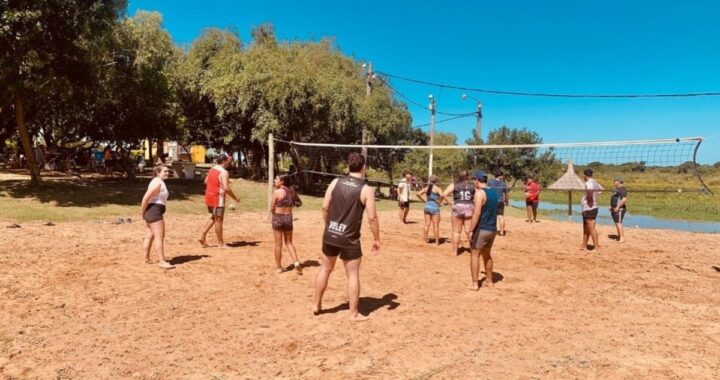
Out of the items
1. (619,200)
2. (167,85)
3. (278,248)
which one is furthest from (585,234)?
(167,85)

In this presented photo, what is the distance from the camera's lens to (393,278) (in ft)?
26.4

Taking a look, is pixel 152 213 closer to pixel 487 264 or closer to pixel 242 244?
pixel 242 244

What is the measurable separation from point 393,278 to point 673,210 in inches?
1105

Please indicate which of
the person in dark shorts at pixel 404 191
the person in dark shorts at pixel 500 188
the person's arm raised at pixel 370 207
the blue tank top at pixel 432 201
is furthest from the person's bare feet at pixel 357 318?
the person in dark shorts at pixel 404 191

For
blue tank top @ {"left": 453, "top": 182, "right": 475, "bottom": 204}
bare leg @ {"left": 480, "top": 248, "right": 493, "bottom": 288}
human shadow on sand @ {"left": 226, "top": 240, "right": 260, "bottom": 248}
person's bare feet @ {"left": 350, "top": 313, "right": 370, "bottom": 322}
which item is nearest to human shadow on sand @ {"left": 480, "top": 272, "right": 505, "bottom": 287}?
bare leg @ {"left": 480, "top": 248, "right": 493, "bottom": 288}

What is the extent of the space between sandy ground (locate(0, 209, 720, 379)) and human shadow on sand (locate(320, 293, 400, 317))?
0.04 meters

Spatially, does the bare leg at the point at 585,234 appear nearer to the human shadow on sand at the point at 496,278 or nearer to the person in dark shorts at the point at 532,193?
the human shadow on sand at the point at 496,278

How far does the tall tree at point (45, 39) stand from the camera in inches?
540

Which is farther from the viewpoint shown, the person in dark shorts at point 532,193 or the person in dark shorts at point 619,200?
the person in dark shorts at point 532,193

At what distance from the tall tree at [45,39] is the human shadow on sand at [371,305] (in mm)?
13250

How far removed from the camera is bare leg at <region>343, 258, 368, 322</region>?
218 inches

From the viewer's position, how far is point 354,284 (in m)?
5.60

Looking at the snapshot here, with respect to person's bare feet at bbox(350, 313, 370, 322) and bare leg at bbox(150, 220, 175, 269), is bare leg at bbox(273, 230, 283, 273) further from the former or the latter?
person's bare feet at bbox(350, 313, 370, 322)

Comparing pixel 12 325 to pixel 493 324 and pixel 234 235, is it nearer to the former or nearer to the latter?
pixel 493 324
